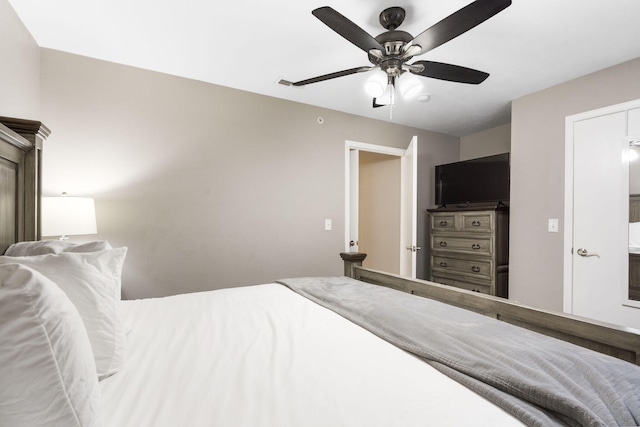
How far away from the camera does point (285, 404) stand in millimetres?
734

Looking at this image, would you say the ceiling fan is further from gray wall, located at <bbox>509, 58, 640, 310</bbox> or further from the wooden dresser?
the wooden dresser

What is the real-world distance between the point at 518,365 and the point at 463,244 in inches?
105

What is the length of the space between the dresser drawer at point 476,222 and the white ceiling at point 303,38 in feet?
3.99

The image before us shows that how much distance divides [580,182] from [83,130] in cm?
395

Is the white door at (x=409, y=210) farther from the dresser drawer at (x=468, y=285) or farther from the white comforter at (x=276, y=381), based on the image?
the white comforter at (x=276, y=381)

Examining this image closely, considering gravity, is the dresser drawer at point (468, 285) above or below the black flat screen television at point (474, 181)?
below

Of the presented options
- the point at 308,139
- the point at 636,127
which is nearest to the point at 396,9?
the point at 308,139

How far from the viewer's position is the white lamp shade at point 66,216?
5.83 ft

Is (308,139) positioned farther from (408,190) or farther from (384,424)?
(384,424)

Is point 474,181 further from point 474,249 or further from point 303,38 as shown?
point 303,38

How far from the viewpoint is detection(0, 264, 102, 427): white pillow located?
0.44 meters

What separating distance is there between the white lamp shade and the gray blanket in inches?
68.4

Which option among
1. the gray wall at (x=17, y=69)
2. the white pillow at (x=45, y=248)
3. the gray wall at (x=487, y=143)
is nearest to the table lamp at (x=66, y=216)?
the gray wall at (x=17, y=69)

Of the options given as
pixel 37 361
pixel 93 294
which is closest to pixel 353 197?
pixel 93 294
